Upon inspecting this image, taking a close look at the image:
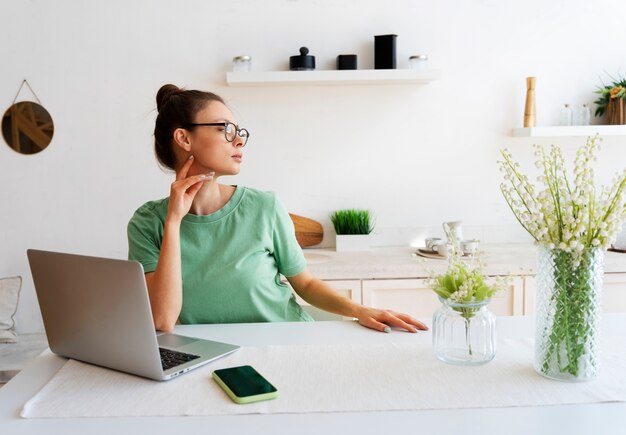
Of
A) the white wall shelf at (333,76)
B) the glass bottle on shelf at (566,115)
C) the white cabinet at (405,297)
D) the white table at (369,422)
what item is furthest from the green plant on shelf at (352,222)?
the white table at (369,422)

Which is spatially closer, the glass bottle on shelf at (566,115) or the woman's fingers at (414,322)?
the woman's fingers at (414,322)

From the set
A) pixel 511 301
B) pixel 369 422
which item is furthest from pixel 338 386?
pixel 511 301

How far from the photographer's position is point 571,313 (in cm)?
118

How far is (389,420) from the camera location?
104cm

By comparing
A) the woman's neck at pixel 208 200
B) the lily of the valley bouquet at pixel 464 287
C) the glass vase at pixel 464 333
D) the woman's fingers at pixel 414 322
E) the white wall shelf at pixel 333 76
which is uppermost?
the white wall shelf at pixel 333 76

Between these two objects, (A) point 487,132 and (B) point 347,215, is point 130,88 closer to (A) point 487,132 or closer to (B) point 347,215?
(B) point 347,215

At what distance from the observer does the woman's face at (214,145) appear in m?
1.78

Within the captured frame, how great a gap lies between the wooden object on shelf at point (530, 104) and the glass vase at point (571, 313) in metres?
2.11

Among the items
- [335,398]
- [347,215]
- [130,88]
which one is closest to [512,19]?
[347,215]

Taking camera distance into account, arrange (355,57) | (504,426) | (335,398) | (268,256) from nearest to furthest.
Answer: (504,426) → (335,398) → (268,256) → (355,57)

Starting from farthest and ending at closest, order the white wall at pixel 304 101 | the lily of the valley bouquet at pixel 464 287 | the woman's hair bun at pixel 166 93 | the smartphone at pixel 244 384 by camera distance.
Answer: the white wall at pixel 304 101 → the woman's hair bun at pixel 166 93 → the lily of the valley bouquet at pixel 464 287 → the smartphone at pixel 244 384

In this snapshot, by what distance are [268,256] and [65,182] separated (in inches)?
68.0

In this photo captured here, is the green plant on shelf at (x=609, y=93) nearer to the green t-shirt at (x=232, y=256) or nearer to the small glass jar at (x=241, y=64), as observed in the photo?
the small glass jar at (x=241, y=64)

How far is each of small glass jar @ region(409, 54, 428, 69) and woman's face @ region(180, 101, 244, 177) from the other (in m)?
1.52
